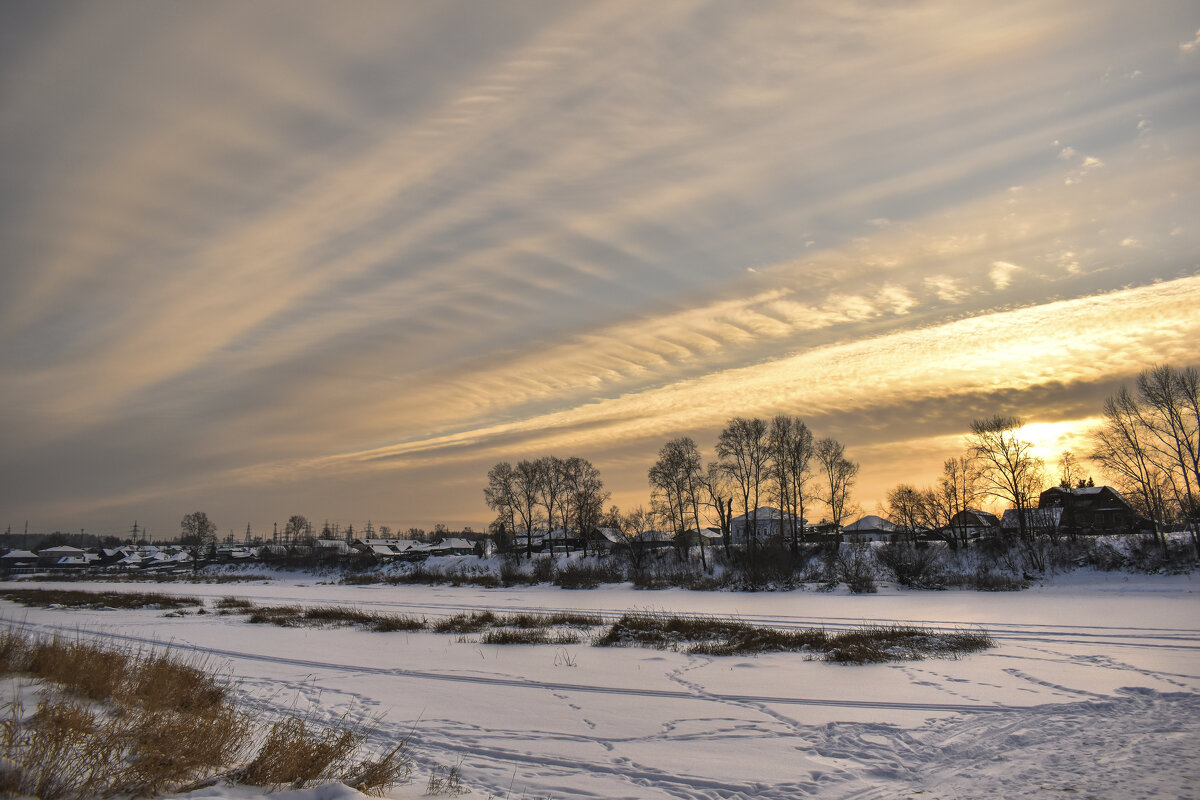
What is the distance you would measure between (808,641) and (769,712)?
24.9 ft

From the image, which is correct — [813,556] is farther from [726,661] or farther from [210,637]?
[210,637]

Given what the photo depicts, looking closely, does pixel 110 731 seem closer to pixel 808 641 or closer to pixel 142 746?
pixel 142 746

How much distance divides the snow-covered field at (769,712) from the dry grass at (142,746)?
2.02 ft

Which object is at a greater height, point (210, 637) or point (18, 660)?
point (18, 660)

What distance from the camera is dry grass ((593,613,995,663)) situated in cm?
1545

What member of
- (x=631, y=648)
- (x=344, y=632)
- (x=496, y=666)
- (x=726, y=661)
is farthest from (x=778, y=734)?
(x=344, y=632)

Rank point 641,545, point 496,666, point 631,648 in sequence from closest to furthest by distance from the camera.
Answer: point 496,666
point 631,648
point 641,545

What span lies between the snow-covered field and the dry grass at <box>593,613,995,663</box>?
0.79 metres

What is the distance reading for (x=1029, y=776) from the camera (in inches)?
281

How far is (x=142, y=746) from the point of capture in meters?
6.15

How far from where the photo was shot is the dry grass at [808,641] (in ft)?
50.7

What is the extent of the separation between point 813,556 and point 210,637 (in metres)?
45.3

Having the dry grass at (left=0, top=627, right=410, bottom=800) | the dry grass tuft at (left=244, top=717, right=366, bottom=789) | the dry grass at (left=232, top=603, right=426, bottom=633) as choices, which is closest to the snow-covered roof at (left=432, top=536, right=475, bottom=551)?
the dry grass at (left=232, top=603, right=426, bottom=633)

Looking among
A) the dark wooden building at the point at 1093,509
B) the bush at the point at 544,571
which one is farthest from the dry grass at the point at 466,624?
the dark wooden building at the point at 1093,509
